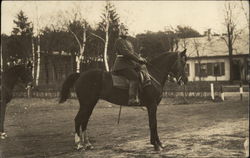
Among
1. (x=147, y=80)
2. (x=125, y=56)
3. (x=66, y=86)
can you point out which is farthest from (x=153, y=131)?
(x=66, y=86)

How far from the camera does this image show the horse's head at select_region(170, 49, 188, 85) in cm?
797

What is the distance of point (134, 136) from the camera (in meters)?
9.16

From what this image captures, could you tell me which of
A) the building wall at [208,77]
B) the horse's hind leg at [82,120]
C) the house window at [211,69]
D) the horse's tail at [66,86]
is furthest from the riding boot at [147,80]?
the house window at [211,69]

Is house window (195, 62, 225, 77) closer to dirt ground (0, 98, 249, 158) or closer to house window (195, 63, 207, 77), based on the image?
house window (195, 63, 207, 77)

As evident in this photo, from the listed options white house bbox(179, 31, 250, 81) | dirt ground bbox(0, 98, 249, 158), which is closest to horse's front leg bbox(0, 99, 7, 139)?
dirt ground bbox(0, 98, 249, 158)

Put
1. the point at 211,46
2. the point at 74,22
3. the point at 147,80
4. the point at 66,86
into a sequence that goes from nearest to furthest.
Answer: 1. the point at 147,80
2. the point at 66,86
3. the point at 74,22
4. the point at 211,46

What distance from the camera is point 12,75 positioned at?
9.99 meters

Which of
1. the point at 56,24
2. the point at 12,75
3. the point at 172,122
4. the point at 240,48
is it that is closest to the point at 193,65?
the point at 240,48

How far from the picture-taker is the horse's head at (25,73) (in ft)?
32.9

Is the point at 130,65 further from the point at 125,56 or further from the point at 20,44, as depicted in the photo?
the point at 20,44

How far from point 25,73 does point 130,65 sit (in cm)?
376

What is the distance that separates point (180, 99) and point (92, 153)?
42.9ft

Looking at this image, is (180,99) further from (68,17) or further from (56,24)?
(56,24)

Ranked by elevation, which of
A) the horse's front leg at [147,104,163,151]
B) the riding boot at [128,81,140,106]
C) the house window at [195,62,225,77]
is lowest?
the horse's front leg at [147,104,163,151]
